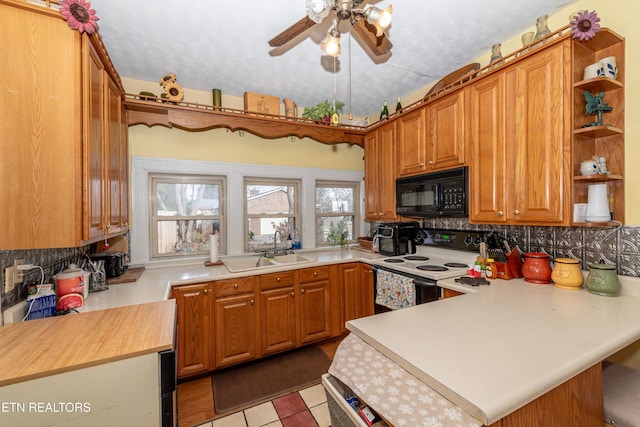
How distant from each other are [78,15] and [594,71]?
2592mm

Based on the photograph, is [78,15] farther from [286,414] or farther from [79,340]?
[286,414]

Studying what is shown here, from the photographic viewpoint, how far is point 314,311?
2578mm

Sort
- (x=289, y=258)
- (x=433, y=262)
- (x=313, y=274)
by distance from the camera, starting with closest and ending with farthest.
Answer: (x=433, y=262) → (x=313, y=274) → (x=289, y=258)

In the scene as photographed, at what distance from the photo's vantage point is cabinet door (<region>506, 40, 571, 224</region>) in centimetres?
153

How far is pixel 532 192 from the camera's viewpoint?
1.68 meters

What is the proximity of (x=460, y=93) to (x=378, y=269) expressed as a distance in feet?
5.35

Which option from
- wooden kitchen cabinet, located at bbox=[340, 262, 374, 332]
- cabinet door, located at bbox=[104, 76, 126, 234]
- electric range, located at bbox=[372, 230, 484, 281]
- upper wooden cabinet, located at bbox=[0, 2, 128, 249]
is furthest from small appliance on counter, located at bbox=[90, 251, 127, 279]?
electric range, located at bbox=[372, 230, 484, 281]

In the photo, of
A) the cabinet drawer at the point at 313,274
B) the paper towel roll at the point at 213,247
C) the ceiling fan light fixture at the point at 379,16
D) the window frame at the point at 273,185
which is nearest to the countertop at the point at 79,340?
the paper towel roll at the point at 213,247

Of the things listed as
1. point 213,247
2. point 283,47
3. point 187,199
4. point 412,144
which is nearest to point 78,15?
point 283,47

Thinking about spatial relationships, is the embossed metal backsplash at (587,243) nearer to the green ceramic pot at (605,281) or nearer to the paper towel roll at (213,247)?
the green ceramic pot at (605,281)

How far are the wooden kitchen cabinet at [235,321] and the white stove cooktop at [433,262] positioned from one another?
121cm

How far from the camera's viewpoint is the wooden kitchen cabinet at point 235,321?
218 centimetres

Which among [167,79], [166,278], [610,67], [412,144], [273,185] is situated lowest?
[166,278]

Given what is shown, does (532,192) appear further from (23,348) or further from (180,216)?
(180,216)
